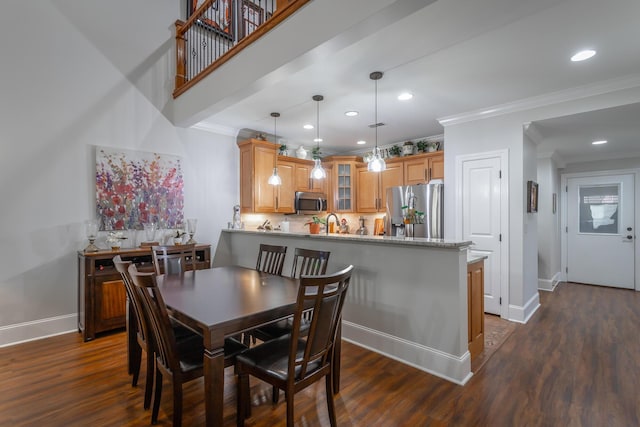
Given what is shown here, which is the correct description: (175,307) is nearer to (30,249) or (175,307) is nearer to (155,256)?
(155,256)

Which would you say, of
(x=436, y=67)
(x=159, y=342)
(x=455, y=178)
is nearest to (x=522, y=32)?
(x=436, y=67)

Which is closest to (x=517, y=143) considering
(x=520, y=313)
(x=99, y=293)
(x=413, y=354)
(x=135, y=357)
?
(x=520, y=313)

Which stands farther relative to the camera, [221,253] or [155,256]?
[221,253]

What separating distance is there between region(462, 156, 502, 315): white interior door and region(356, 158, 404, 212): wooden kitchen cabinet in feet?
4.82

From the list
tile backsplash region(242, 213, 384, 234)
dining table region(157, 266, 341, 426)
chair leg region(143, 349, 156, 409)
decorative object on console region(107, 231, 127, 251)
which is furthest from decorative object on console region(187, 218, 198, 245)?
chair leg region(143, 349, 156, 409)

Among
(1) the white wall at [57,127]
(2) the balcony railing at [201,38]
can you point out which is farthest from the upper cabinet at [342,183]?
(1) the white wall at [57,127]

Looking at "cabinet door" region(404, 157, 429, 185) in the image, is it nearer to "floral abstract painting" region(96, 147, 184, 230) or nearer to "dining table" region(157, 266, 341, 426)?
"dining table" region(157, 266, 341, 426)

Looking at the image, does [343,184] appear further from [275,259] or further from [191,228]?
[275,259]

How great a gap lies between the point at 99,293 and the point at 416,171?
4735mm

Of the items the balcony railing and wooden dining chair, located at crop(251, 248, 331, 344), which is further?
the balcony railing

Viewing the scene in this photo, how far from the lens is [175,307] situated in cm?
183

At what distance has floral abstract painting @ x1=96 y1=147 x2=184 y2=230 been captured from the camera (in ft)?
11.9

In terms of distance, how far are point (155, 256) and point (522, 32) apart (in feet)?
12.1

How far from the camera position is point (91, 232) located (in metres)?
3.44
